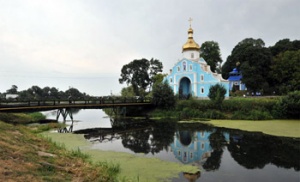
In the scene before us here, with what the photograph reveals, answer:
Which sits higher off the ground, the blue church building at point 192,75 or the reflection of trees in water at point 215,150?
the blue church building at point 192,75

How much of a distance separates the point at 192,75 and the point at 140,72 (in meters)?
25.7

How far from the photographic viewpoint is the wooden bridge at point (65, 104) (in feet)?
70.7

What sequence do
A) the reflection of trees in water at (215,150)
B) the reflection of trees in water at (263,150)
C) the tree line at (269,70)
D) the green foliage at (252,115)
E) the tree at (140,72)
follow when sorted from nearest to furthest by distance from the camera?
1. the reflection of trees in water at (215,150)
2. the reflection of trees in water at (263,150)
3. the green foliage at (252,115)
4. the tree line at (269,70)
5. the tree at (140,72)

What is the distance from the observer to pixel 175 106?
32.2 m

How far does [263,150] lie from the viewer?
12.9 meters

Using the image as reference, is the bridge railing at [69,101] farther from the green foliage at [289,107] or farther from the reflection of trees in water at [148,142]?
the green foliage at [289,107]

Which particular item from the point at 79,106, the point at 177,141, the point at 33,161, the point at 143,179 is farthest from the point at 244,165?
the point at 79,106

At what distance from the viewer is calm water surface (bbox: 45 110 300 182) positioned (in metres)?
9.24

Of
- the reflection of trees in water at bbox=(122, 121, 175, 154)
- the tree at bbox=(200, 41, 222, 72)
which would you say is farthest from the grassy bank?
the tree at bbox=(200, 41, 222, 72)

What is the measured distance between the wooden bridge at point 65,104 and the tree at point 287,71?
69.4 ft

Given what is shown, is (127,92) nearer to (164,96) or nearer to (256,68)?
(164,96)

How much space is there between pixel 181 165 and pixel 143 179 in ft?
7.70

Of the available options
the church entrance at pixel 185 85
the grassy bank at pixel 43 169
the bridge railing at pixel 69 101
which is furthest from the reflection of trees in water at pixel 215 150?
the church entrance at pixel 185 85

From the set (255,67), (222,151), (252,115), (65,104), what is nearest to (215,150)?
(222,151)
